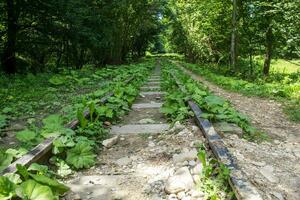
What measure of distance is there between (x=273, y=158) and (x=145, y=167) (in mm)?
1495

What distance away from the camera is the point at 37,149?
3.42 meters

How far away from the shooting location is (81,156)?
368cm

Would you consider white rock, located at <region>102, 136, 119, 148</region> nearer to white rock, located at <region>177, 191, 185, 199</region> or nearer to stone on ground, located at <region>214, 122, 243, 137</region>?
stone on ground, located at <region>214, 122, 243, 137</region>

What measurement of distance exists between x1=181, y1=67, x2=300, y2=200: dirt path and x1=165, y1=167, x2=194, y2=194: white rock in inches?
21.8

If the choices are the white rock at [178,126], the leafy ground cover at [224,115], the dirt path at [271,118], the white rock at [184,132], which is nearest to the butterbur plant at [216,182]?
the white rock at [184,132]

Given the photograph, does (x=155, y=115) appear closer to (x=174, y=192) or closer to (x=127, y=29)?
(x=174, y=192)

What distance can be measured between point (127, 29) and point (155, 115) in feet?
71.6

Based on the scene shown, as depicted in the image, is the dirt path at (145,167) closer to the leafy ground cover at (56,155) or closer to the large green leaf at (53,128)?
the leafy ground cover at (56,155)

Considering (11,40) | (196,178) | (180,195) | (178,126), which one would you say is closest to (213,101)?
(178,126)

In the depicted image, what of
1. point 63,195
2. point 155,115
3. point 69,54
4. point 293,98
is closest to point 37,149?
point 63,195

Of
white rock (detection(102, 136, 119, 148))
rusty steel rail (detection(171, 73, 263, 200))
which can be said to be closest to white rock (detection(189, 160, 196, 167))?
rusty steel rail (detection(171, 73, 263, 200))

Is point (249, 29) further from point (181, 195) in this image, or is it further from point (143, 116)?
point (181, 195)

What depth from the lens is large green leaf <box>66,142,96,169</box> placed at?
3.56m

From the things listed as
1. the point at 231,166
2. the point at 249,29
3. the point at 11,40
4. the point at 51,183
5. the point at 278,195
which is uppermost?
the point at 249,29
